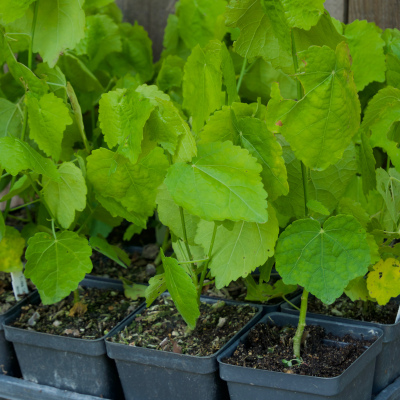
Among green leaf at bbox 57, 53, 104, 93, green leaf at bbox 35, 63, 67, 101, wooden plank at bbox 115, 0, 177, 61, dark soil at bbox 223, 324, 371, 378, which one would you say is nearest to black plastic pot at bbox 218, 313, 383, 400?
dark soil at bbox 223, 324, 371, 378

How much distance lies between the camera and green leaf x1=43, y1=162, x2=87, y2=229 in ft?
3.62

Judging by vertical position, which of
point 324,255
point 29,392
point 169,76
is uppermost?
point 169,76

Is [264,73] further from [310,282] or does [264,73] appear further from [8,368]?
[8,368]

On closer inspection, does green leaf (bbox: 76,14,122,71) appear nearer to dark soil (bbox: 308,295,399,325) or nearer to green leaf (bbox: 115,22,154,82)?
green leaf (bbox: 115,22,154,82)

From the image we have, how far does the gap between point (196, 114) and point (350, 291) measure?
1.41 ft

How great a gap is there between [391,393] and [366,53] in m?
0.70

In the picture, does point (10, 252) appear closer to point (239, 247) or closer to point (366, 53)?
point (239, 247)

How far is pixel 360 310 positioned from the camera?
1177 millimetres

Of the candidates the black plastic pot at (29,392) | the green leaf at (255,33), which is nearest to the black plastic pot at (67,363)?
the black plastic pot at (29,392)

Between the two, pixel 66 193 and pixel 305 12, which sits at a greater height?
pixel 305 12

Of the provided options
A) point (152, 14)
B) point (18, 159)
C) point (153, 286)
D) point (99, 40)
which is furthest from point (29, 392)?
point (152, 14)

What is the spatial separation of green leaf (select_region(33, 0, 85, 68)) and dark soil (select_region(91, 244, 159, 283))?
0.56 meters

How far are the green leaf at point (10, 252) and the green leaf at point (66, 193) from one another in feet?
0.64

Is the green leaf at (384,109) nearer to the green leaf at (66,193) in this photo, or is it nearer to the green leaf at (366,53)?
the green leaf at (366,53)
